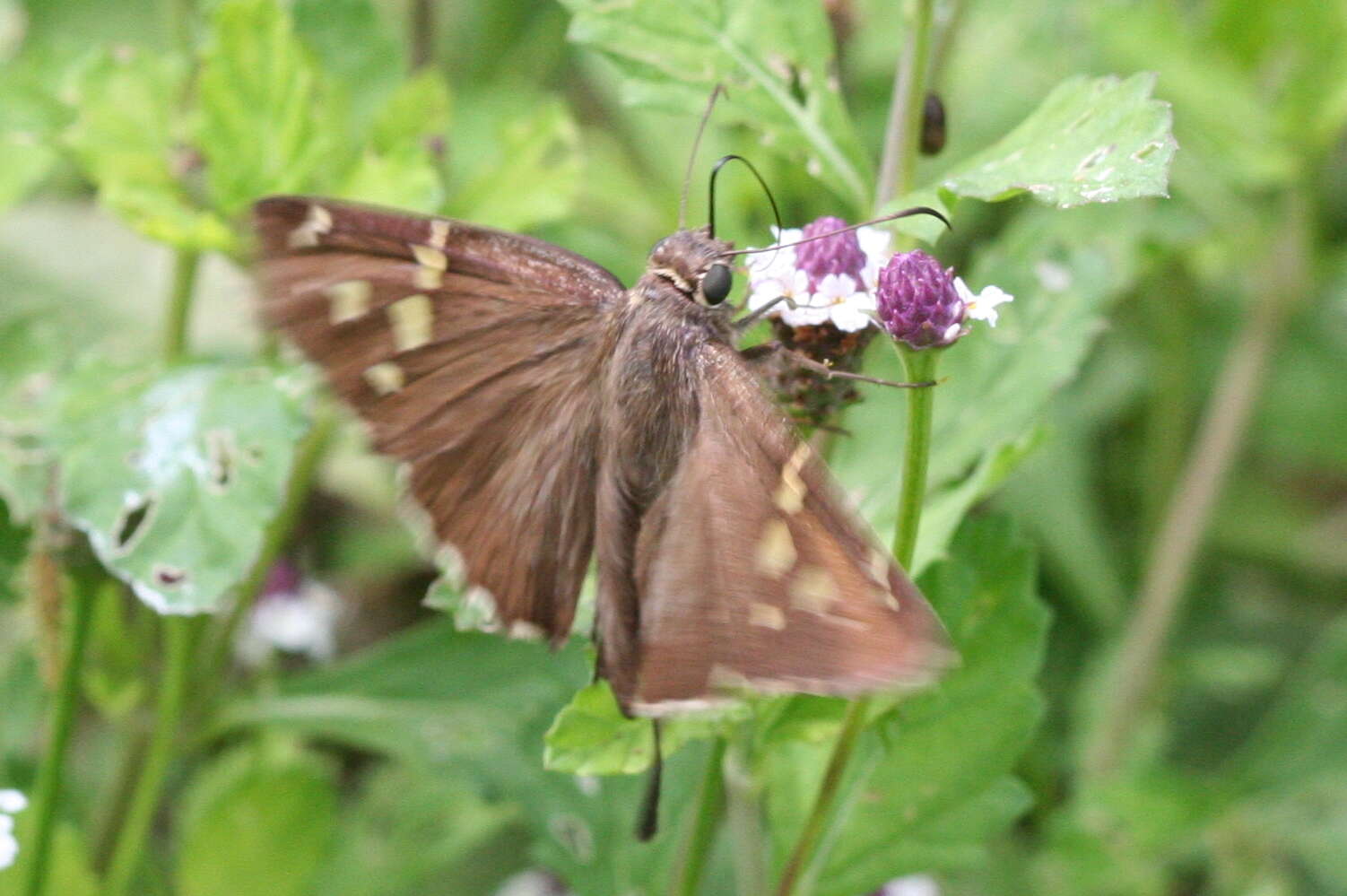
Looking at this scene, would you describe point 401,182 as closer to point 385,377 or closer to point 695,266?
point 385,377

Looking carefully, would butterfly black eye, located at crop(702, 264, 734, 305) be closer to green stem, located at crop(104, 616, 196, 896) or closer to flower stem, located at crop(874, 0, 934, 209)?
flower stem, located at crop(874, 0, 934, 209)

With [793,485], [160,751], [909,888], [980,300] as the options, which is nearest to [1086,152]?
[980,300]

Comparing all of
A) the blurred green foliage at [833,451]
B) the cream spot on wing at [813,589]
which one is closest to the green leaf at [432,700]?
the blurred green foliage at [833,451]

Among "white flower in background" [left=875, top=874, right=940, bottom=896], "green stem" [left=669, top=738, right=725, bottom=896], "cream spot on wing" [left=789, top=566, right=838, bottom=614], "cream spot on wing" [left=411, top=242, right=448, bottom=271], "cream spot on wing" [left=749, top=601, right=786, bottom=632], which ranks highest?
"cream spot on wing" [left=411, top=242, right=448, bottom=271]

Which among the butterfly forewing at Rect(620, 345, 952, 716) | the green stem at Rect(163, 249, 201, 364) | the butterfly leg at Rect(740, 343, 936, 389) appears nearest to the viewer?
the butterfly forewing at Rect(620, 345, 952, 716)

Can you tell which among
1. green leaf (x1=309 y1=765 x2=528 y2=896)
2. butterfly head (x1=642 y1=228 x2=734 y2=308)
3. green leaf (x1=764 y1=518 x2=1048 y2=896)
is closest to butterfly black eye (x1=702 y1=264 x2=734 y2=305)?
butterfly head (x1=642 y1=228 x2=734 y2=308)

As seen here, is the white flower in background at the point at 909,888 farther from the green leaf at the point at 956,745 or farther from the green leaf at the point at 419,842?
the green leaf at the point at 419,842
